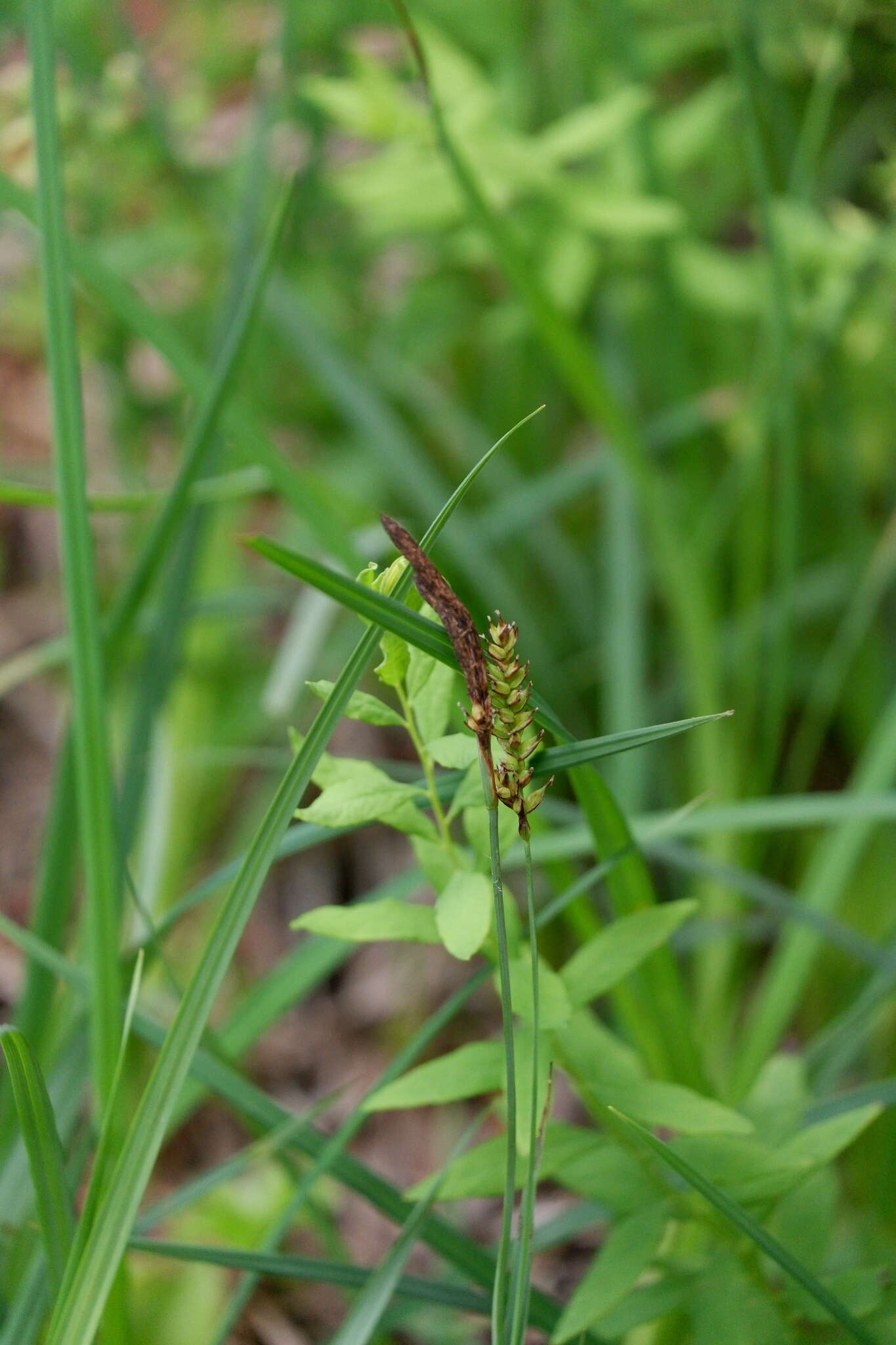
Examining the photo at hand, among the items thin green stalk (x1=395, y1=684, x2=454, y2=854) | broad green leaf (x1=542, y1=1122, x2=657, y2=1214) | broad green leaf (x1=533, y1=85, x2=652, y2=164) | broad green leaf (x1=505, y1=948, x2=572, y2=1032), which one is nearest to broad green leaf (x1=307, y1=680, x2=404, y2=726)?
thin green stalk (x1=395, y1=684, x2=454, y2=854)

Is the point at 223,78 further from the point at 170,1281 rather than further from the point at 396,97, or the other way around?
the point at 170,1281

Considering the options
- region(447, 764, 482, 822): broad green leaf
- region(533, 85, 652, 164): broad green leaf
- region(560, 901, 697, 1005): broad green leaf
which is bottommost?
region(560, 901, 697, 1005): broad green leaf

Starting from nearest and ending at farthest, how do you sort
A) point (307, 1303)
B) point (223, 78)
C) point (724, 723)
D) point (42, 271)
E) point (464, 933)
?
1. point (464, 933)
2. point (42, 271)
3. point (307, 1303)
4. point (724, 723)
5. point (223, 78)

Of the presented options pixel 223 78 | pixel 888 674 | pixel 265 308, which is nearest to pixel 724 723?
pixel 888 674

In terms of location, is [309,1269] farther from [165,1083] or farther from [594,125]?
[594,125]

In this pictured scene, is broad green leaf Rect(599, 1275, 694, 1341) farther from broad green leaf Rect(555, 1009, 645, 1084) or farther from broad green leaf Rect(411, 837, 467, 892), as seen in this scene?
broad green leaf Rect(411, 837, 467, 892)

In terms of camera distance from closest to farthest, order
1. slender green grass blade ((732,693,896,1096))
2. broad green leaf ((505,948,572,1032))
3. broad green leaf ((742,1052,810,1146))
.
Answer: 1. broad green leaf ((505,948,572,1032))
2. broad green leaf ((742,1052,810,1146))
3. slender green grass blade ((732,693,896,1096))
